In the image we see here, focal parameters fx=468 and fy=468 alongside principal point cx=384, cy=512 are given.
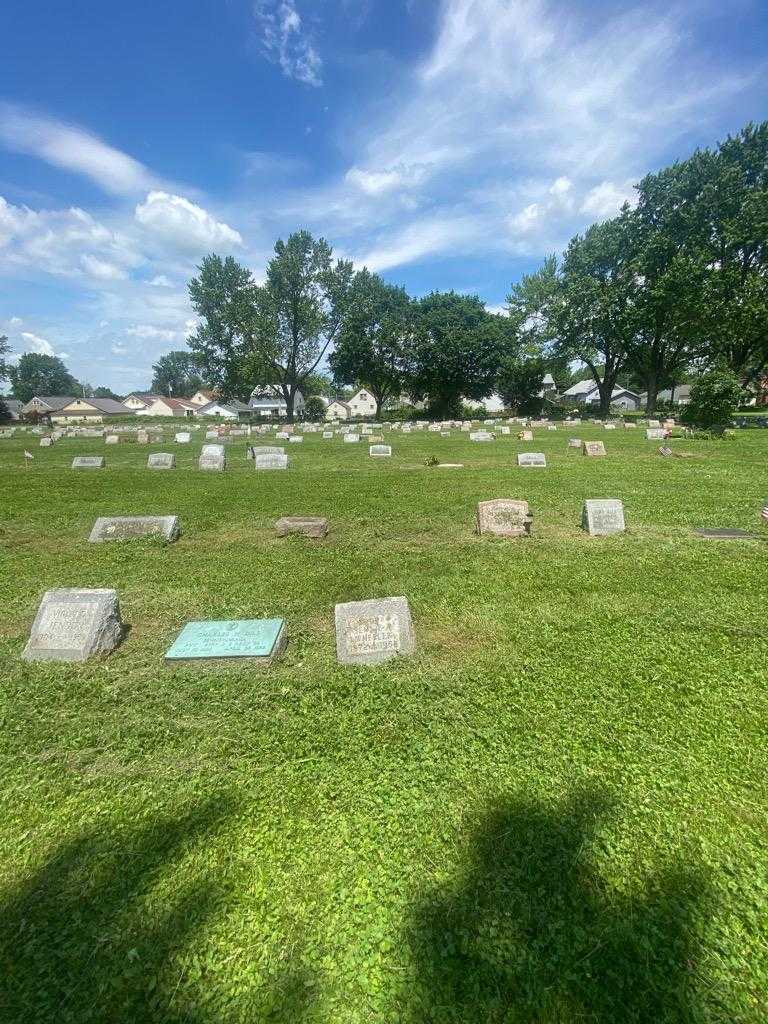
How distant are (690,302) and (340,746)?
4018cm

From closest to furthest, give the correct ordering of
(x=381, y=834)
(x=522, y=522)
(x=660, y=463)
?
(x=381, y=834) → (x=522, y=522) → (x=660, y=463)

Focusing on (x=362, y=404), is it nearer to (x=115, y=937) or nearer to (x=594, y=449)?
(x=594, y=449)

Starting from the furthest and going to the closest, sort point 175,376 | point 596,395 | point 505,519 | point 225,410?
point 175,376 → point 596,395 → point 225,410 → point 505,519

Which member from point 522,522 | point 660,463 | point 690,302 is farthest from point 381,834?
point 690,302

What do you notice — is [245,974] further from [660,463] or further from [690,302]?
[690,302]

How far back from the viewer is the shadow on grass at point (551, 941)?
1.88 metres

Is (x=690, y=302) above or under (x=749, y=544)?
above

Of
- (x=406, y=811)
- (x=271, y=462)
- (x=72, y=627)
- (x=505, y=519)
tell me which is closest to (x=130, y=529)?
(x=72, y=627)

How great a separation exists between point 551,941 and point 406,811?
3.00ft

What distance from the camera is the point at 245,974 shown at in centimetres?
198

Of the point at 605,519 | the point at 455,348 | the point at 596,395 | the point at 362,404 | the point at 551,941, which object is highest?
the point at 455,348

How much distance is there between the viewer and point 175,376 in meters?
133

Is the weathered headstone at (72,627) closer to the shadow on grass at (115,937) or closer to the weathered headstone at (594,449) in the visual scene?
the shadow on grass at (115,937)

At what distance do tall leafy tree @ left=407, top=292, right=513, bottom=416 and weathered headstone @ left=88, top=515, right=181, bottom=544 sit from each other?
4682 cm
